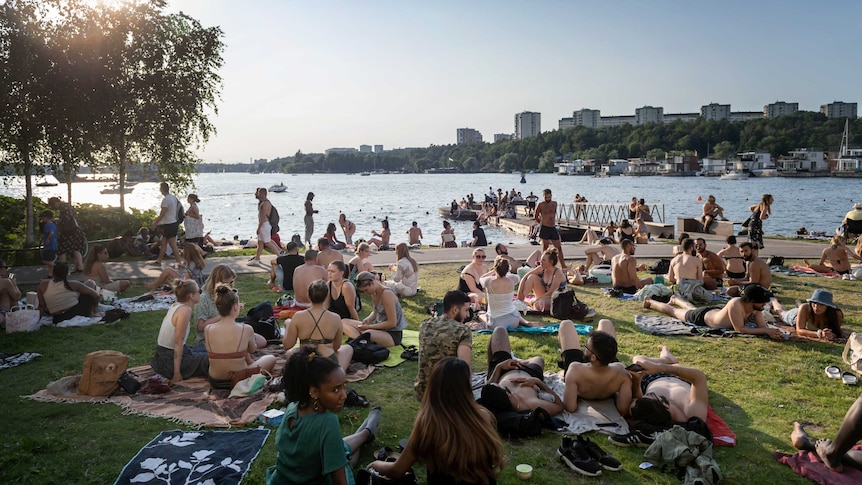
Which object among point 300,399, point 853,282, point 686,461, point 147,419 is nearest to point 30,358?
point 147,419

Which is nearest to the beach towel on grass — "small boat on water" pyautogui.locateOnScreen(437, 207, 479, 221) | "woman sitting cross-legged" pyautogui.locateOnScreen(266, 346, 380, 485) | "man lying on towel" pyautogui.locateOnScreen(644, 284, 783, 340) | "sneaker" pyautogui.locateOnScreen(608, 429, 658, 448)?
"woman sitting cross-legged" pyautogui.locateOnScreen(266, 346, 380, 485)

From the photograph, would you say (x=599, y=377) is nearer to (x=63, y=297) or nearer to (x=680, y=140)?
(x=63, y=297)

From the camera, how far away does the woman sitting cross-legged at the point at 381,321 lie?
311 inches

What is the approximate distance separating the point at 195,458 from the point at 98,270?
8203mm

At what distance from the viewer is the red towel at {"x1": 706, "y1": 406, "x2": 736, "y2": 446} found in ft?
16.7

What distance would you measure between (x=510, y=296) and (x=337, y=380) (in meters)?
5.52

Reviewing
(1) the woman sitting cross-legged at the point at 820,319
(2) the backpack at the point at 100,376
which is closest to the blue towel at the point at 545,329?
(1) the woman sitting cross-legged at the point at 820,319

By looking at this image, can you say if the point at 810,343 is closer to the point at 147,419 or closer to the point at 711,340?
the point at 711,340

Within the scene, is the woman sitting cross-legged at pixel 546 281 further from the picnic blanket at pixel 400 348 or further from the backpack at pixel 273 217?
the backpack at pixel 273 217

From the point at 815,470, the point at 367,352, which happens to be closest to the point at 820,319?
the point at 815,470

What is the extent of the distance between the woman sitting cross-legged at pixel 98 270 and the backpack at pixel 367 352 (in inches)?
264

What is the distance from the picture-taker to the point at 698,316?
9.05 metres

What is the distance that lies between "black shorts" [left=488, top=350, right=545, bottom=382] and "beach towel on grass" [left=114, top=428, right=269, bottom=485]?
2326 mm

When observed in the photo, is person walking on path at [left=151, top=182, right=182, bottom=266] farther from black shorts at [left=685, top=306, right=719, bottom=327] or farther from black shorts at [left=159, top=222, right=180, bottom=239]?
black shorts at [left=685, top=306, right=719, bottom=327]
